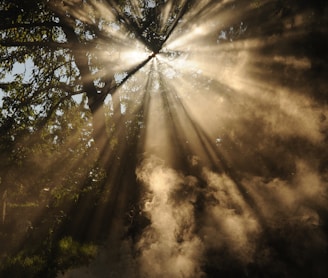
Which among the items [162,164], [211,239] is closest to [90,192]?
[162,164]

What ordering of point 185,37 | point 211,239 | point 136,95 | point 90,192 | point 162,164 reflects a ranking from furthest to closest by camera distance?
1. point 136,95
2. point 185,37
3. point 90,192
4. point 162,164
5. point 211,239

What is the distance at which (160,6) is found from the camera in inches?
314

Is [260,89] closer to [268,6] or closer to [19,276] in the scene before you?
[268,6]

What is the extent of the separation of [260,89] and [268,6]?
1653 millimetres

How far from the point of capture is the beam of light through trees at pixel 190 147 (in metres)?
4.87

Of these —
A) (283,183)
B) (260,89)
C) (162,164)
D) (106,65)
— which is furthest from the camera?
(106,65)

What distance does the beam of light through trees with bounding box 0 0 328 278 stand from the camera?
16.0 ft

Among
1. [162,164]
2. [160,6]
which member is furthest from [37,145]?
[160,6]

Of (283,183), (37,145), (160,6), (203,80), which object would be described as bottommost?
(283,183)

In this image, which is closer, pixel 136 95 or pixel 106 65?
pixel 106 65

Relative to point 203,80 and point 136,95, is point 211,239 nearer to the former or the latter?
point 203,80

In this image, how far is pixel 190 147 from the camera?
7.20 meters

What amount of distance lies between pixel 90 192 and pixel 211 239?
406 centimetres

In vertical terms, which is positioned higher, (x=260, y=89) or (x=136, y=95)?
(x=136, y=95)
